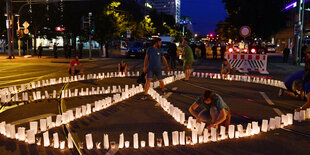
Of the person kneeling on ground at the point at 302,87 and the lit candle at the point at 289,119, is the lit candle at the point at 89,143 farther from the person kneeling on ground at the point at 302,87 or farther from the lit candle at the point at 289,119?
the person kneeling on ground at the point at 302,87

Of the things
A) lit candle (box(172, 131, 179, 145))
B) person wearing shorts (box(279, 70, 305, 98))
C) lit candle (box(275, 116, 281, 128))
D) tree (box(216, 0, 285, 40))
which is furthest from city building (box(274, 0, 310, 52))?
lit candle (box(172, 131, 179, 145))

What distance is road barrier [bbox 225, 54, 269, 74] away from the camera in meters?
21.1

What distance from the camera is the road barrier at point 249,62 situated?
2109cm

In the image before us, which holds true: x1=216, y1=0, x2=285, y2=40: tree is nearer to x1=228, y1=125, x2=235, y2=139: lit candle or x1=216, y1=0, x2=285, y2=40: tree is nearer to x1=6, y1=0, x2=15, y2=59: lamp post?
x1=6, y1=0, x2=15, y2=59: lamp post

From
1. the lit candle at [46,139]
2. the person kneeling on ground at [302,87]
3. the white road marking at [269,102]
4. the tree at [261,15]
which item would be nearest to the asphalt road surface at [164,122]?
the white road marking at [269,102]

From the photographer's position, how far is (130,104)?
382 inches

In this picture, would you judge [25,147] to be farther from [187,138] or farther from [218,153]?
[218,153]

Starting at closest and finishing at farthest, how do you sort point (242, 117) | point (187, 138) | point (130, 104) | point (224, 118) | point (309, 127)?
point (187, 138) < point (224, 118) < point (309, 127) < point (242, 117) < point (130, 104)

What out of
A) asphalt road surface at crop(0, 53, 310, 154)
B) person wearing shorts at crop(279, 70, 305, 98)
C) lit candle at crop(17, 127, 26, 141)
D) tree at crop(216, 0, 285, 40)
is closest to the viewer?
asphalt road surface at crop(0, 53, 310, 154)

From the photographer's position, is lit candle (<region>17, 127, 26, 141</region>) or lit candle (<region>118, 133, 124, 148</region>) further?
lit candle (<region>17, 127, 26, 141</region>)

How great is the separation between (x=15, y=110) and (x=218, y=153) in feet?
18.6

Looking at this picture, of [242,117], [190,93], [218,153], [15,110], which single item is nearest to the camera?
[218,153]

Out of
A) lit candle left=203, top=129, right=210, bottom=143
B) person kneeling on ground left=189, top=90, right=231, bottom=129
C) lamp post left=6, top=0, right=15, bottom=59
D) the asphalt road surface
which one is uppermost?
lamp post left=6, top=0, right=15, bottom=59

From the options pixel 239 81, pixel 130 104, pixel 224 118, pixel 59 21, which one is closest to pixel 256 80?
pixel 239 81
